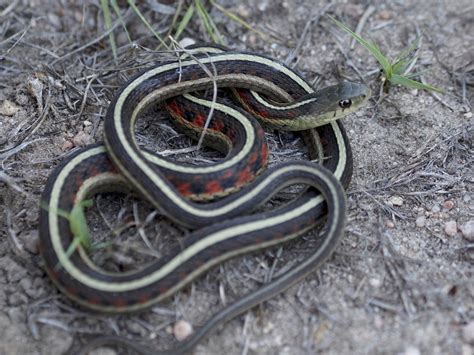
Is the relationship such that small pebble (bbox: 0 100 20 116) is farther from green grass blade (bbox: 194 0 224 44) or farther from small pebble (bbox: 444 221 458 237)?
small pebble (bbox: 444 221 458 237)

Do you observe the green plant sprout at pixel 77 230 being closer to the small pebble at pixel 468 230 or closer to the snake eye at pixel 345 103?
the snake eye at pixel 345 103

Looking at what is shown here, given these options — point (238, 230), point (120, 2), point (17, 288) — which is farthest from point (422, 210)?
point (120, 2)

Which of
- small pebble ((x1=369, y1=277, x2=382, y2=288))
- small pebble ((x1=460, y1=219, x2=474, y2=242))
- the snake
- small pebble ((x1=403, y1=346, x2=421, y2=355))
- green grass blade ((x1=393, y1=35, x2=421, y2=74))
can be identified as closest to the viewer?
small pebble ((x1=403, y1=346, x2=421, y2=355))

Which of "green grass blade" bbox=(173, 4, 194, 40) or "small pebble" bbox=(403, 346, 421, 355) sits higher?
"green grass blade" bbox=(173, 4, 194, 40)

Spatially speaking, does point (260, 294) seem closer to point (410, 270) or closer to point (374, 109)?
point (410, 270)

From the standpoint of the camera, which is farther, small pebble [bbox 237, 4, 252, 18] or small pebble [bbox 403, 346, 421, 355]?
small pebble [bbox 237, 4, 252, 18]

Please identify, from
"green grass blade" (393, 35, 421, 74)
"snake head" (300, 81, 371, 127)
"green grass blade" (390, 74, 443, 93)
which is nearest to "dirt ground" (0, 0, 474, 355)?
"green grass blade" (393, 35, 421, 74)
